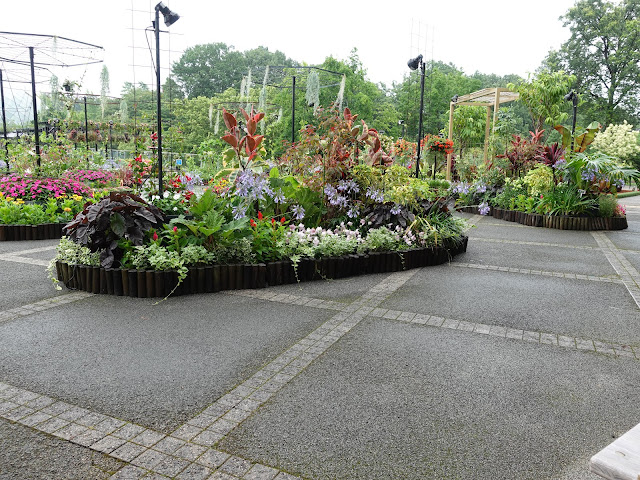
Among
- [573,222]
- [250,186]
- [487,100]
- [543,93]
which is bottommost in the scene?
[573,222]

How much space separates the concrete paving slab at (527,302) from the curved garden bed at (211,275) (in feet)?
2.61

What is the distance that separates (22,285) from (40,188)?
4912 mm

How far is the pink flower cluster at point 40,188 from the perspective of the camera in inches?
358

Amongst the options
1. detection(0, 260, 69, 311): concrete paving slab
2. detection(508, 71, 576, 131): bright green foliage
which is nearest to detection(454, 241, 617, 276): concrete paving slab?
detection(0, 260, 69, 311): concrete paving slab

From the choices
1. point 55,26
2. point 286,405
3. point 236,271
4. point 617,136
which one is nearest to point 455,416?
point 286,405

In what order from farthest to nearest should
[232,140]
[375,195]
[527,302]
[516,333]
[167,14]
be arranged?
1. [375,195]
2. [167,14]
3. [232,140]
4. [527,302]
5. [516,333]

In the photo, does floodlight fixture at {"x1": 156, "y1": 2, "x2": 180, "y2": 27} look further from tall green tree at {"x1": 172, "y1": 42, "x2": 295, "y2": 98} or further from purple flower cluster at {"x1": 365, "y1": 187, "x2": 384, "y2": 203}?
tall green tree at {"x1": 172, "y1": 42, "x2": 295, "y2": 98}

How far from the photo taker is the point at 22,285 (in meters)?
5.16

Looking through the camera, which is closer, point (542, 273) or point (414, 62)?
point (542, 273)

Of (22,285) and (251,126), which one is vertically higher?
(251,126)

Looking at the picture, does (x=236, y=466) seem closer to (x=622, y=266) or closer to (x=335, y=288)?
(x=335, y=288)

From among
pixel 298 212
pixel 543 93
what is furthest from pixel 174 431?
pixel 543 93

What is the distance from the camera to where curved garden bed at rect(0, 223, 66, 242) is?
7711 mm

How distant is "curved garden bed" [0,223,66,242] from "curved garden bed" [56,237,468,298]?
10.2 feet
